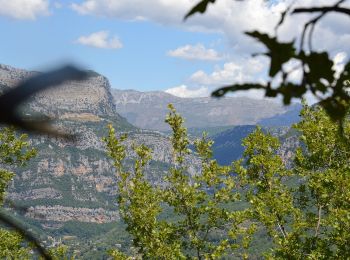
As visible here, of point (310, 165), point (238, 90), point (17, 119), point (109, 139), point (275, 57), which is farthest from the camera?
point (310, 165)

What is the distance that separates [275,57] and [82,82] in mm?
693

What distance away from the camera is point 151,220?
22125 millimetres

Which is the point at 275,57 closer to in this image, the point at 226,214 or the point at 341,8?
the point at 341,8

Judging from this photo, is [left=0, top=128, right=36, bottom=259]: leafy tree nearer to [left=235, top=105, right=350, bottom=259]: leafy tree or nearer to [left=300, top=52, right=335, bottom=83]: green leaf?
[left=235, top=105, right=350, bottom=259]: leafy tree

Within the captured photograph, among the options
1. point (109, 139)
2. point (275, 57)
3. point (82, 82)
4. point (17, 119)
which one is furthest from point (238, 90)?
point (109, 139)

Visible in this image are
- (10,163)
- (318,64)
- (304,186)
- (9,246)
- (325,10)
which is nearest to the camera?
(318,64)

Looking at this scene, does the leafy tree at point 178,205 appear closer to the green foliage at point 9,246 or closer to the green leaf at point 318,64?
the green foliage at point 9,246

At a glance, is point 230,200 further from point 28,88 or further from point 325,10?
point 28,88

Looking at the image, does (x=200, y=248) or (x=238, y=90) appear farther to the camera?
(x=200, y=248)

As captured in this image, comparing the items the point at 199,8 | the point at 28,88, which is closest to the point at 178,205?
the point at 199,8

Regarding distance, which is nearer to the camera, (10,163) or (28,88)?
(28,88)

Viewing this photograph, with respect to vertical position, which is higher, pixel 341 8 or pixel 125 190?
pixel 341 8

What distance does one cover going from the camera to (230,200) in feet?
77.6

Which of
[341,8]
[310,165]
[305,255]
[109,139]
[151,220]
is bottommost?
[305,255]
